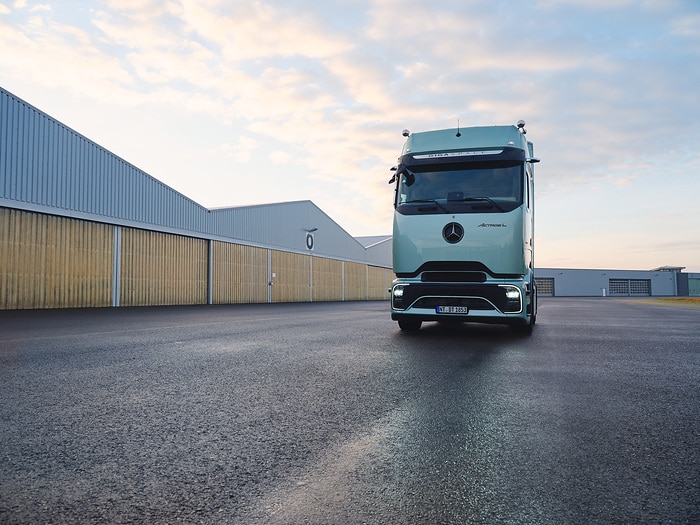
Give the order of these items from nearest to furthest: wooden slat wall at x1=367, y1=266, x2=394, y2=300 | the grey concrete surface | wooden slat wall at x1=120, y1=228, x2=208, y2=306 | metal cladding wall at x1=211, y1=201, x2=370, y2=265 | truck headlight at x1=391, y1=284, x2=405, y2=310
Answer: the grey concrete surface → truck headlight at x1=391, y1=284, x2=405, y2=310 → wooden slat wall at x1=120, y1=228, x2=208, y2=306 → metal cladding wall at x1=211, y1=201, x2=370, y2=265 → wooden slat wall at x1=367, y1=266, x2=394, y2=300

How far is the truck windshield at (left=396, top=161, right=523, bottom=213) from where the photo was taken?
7.56 meters

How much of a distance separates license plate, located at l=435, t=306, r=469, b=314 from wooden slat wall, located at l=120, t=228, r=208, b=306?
51.8 ft

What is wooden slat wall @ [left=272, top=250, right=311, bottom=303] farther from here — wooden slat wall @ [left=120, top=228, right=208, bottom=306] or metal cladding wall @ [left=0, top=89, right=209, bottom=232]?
metal cladding wall @ [left=0, top=89, right=209, bottom=232]

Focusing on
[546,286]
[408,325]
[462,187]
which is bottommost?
[546,286]

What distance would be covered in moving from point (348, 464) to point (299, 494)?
1.30 ft

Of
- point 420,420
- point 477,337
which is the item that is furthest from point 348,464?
point 477,337

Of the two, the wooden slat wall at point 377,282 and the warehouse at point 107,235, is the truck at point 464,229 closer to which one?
the warehouse at point 107,235

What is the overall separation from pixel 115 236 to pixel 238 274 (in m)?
8.25

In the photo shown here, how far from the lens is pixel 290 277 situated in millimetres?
31234

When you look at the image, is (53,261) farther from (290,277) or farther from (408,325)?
(290,277)

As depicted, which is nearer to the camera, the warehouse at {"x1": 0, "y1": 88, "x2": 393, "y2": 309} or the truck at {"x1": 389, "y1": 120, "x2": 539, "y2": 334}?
the truck at {"x1": 389, "y1": 120, "x2": 539, "y2": 334}

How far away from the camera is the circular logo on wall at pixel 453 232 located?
24.5 ft

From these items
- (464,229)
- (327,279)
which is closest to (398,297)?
(464,229)

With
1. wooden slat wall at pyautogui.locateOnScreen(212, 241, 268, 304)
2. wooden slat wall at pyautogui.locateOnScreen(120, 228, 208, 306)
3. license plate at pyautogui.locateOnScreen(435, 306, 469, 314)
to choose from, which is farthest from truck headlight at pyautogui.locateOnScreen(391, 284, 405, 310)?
wooden slat wall at pyautogui.locateOnScreen(212, 241, 268, 304)
